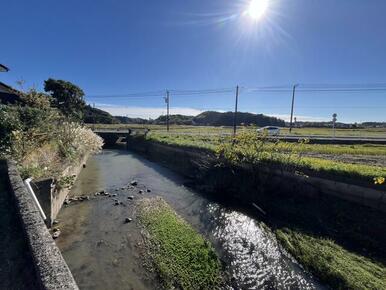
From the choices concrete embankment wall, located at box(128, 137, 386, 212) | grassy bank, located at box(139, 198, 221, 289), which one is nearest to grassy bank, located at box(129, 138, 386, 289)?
concrete embankment wall, located at box(128, 137, 386, 212)

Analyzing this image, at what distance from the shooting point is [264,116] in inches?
4082

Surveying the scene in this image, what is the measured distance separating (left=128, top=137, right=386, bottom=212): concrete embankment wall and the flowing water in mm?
1513

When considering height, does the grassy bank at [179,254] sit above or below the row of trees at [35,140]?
below

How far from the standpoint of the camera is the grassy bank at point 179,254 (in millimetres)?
5335

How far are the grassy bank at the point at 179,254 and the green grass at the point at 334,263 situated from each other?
2.27 metres

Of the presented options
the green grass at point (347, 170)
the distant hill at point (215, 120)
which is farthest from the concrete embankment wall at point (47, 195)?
Result: the distant hill at point (215, 120)

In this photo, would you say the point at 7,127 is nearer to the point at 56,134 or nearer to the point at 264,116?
the point at 56,134

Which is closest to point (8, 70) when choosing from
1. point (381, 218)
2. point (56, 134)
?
point (56, 134)

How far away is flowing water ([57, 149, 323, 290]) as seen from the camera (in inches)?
213

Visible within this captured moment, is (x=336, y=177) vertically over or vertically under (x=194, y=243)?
over

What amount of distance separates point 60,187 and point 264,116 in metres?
102

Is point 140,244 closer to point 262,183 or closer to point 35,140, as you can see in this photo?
point 262,183

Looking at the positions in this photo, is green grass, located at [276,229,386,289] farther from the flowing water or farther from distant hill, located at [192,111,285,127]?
distant hill, located at [192,111,285,127]

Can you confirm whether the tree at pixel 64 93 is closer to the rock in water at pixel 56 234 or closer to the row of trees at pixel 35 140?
the row of trees at pixel 35 140
